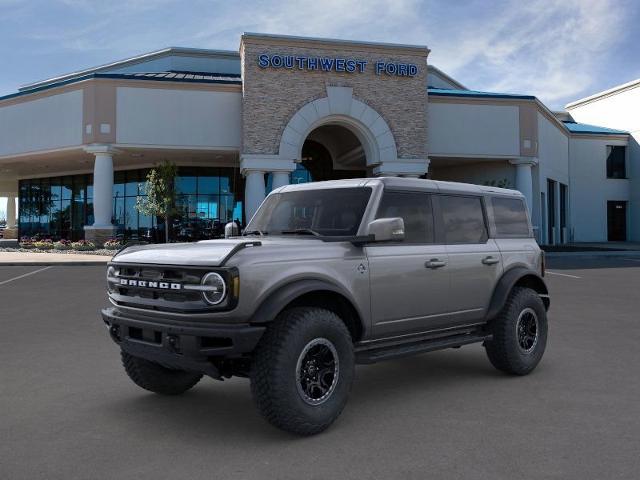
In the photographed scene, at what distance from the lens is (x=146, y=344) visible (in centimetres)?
435

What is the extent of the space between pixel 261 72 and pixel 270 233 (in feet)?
76.7

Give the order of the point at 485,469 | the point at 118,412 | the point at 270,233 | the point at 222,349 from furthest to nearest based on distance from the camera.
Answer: the point at 270,233 → the point at 118,412 → the point at 222,349 → the point at 485,469

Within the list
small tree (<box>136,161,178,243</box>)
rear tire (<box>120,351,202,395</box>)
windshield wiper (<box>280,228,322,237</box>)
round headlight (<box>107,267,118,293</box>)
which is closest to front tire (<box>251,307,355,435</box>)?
windshield wiper (<box>280,228,322,237</box>)

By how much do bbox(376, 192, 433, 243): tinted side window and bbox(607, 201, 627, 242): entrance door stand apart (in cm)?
4377

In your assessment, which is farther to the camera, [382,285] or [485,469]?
[382,285]

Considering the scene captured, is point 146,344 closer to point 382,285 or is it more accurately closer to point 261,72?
point 382,285

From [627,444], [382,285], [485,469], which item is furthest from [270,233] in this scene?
[627,444]

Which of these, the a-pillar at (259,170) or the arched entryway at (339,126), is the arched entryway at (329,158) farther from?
the a-pillar at (259,170)

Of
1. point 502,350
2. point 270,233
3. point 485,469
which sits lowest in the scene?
point 485,469

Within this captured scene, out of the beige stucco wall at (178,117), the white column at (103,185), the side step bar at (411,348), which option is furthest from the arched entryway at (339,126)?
the side step bar at (411,348)

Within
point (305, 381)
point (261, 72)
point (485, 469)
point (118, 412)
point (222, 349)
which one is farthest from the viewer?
point (261, 72)

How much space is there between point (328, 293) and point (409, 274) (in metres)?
0.90

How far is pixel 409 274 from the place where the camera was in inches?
201

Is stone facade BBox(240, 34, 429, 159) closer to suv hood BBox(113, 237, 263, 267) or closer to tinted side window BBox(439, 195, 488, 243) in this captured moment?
tinted side window BBox(439, 195, 488, 243)
